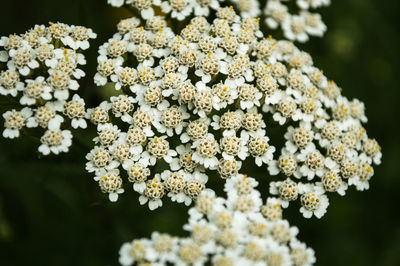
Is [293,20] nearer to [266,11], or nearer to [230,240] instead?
[266,11]

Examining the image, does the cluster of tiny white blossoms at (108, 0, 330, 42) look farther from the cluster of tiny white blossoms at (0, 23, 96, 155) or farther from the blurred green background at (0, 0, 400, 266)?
the cluster of tiny white blossoms at (0, 23, 96, 155)

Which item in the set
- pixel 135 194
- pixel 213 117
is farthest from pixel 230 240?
pixel 135 194

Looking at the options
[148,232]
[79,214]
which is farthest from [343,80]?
[79,214]

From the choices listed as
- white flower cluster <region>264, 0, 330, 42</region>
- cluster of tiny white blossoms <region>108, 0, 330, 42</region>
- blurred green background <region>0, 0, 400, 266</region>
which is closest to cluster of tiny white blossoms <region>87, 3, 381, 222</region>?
cluster of tiny white blossoms <region>108, 0, 330, 42</region>

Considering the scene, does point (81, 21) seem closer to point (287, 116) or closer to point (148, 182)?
point (148, 182)

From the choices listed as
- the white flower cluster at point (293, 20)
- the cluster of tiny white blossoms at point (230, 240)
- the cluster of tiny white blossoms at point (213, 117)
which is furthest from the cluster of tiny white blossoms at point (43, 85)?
the white flower cluster at point (293, 20)
